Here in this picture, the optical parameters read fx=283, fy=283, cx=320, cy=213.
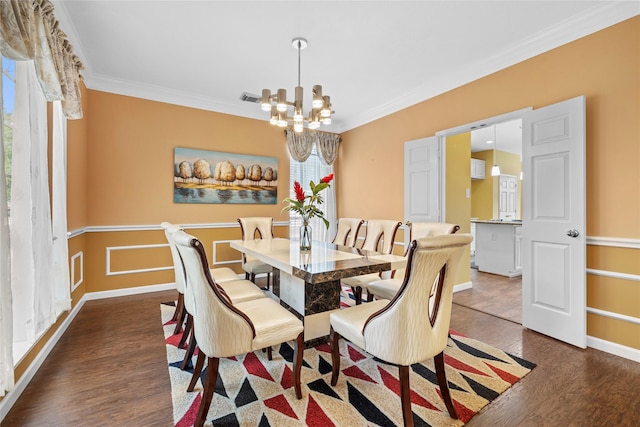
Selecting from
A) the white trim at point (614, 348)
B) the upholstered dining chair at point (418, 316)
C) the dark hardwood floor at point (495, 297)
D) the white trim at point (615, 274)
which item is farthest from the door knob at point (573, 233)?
the upholstered dining chair at point (418, 316)

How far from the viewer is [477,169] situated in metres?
7.48

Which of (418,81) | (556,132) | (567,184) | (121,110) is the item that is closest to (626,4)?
(556,132)

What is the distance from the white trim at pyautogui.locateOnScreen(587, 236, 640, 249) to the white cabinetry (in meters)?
5.43

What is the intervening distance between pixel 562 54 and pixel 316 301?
307cm

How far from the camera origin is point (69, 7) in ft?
7.43

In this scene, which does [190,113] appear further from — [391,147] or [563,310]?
[563,310]

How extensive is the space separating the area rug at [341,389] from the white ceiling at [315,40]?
276 centimetres

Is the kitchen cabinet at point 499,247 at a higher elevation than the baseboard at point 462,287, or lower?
higher

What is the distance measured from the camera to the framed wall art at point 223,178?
402 cm

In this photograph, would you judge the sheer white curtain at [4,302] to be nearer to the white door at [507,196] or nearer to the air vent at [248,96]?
the air vent at [248,96]

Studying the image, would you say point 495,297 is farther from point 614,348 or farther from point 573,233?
point 573,233

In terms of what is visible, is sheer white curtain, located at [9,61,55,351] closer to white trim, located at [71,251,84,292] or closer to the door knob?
white trim, located at [71,251,84,292]

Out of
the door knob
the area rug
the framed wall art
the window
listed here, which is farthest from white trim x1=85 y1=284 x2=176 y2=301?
the door knob

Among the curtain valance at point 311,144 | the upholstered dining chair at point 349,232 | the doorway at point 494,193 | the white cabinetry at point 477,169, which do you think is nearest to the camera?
the doorway at point 494,193
